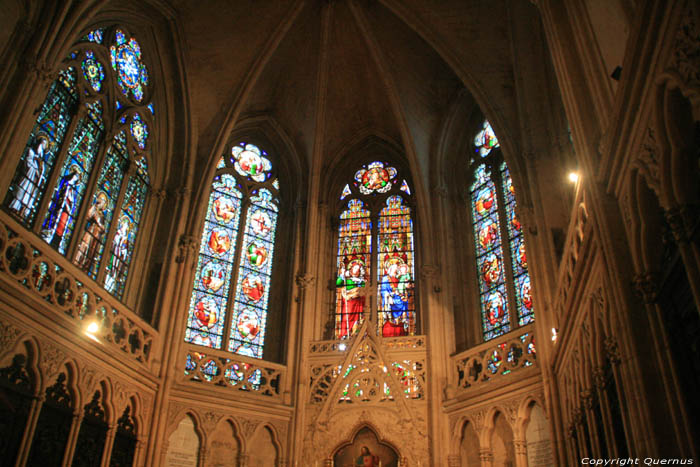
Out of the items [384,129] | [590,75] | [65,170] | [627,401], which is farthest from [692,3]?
[384,129]

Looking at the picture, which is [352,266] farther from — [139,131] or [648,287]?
[648,287]

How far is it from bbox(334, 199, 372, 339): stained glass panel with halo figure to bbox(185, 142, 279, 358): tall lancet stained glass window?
153cm

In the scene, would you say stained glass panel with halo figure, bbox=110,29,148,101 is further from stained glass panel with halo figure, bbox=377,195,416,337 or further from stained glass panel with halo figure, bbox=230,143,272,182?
stained glass panel with halo figure, bbox=377,195,416,337

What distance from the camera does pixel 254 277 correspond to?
13797 millimetres

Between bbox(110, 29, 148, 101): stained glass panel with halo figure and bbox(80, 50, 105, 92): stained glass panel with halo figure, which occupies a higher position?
bbox(110, 29, 148, 101): stained glass panel with halo figure

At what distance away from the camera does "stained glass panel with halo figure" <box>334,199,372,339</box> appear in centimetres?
1332

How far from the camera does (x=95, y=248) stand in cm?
1064

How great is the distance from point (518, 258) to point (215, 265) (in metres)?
6.05

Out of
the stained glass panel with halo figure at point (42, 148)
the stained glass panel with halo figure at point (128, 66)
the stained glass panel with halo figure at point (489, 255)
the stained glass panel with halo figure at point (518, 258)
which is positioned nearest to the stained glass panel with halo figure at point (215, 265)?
the stained glass panel with halo figure at point (128, 66)

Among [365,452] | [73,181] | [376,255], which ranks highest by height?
[376,255]

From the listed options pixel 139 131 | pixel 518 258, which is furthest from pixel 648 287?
pixel 139 131

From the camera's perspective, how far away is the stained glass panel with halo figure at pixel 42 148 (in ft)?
29.0

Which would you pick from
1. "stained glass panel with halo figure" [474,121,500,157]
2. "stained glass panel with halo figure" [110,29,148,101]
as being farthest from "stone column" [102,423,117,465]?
"stained glass panel with halo figure" [474,121,500,157]

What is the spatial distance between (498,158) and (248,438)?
7.33 metres
